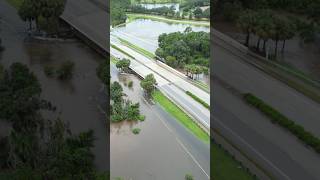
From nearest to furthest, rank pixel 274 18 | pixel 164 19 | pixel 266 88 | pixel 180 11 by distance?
1. pixel 266 88
2. pixel 274 18
3. pixel 164 19
4. pixel 180 11

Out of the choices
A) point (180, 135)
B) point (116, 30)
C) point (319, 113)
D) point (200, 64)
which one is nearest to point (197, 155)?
point (180, 135)

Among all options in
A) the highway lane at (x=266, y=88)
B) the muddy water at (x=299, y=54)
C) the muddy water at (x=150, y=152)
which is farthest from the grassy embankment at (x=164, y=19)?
the muddy water at (x=150, y=152)

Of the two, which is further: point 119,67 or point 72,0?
point 72,0

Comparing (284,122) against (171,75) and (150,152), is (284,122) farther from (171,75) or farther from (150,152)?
(171,75)

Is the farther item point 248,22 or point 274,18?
point 248,22

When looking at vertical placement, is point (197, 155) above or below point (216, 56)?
below

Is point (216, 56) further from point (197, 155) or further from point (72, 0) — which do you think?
point (72, 0)

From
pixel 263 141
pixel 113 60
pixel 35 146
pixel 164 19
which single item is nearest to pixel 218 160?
pixel 263 141

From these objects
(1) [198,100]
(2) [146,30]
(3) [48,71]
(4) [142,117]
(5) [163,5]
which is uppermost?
(5) [163,5]
